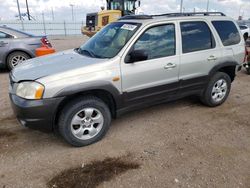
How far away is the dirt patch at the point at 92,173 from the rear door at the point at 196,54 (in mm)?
1882

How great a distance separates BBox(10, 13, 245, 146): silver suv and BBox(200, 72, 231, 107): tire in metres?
0.02

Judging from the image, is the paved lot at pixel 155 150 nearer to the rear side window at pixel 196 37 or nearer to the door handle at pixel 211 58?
the door handle at pixel 211 58

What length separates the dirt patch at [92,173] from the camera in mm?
2607

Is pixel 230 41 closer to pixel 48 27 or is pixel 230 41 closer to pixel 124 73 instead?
pixel 124 73

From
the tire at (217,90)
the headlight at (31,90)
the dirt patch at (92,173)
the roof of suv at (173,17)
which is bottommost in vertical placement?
the dirt patch at (92,173)

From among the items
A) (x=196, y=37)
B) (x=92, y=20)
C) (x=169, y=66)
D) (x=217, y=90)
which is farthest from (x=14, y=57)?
(x=92, y=20)

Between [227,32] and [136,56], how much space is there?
230cm

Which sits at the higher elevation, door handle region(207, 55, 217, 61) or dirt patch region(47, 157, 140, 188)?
door handle region(207, 55, 217, 61)

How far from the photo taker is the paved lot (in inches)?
106

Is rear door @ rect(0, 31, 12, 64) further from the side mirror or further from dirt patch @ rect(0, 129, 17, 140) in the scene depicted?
the side mirror

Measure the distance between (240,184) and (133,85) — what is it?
1.89m

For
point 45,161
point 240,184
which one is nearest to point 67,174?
point 45,161

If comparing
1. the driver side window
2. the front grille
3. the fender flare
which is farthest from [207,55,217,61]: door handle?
the front grille

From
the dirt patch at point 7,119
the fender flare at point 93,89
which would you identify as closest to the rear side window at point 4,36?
the dirt patch at point 7,119
